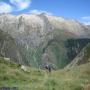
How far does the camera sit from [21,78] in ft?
237

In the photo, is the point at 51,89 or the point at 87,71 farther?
the point at 87,71

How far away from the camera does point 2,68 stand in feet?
265

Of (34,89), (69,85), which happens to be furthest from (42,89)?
(69,85)

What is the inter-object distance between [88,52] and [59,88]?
5484 inches

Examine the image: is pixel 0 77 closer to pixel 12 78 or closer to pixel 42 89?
pixel 12 78

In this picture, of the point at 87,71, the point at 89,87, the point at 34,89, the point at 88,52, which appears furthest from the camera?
the point at 88,52

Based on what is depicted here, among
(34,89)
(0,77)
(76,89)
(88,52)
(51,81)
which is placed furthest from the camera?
(88,52)

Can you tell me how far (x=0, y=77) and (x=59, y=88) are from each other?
32176mm

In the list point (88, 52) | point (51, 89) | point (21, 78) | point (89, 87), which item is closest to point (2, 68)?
point (21, 78)

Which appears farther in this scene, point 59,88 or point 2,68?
point 2,68

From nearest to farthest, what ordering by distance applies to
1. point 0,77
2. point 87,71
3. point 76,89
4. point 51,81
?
point 76,89, point 51,81, point 0,77, point 87,71

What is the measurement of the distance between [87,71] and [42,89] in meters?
40.1

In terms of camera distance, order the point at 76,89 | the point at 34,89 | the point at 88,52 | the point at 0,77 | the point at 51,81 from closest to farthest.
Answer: the point at 76,89
the point at 34,89
the point at 51,81
the point at 0,77
the point at 88,52

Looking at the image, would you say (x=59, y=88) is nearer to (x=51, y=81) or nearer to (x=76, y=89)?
(x=76, y=89)
